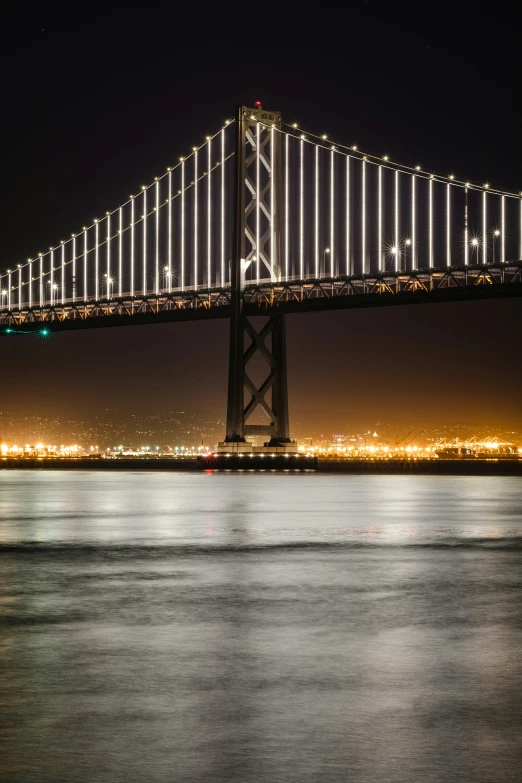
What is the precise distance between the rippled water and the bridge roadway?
4081cm

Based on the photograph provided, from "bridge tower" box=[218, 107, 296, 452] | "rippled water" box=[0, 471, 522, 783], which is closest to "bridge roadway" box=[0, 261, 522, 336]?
"bridge tower" box=[218, 107, 296, 452]

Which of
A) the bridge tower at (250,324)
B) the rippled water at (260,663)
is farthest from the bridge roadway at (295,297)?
the rippled water at (260,663)

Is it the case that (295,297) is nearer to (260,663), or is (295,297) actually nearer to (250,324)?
(250,324)

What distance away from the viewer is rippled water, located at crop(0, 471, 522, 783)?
15.0ft

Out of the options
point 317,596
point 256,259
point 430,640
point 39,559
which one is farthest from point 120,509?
point 256,259

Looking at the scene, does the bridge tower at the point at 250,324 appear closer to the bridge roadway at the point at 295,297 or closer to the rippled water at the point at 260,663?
the bridge roadway at the point at 295,297

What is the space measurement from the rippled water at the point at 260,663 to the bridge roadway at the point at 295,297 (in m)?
40.8

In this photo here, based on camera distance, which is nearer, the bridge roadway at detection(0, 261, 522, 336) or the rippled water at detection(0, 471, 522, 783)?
the rippled water at detection(0, 471, 522, 783)

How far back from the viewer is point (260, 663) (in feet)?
21.3

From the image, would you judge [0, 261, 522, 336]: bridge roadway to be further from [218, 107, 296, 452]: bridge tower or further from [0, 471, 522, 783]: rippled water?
[0, 471, 522, 783]: rippled water

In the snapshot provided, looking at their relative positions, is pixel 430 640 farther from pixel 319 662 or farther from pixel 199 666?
pixel 199 666

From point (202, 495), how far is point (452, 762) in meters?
27.1

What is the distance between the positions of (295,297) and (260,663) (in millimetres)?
54054

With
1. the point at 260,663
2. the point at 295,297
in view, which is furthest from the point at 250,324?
the point at 260,663
